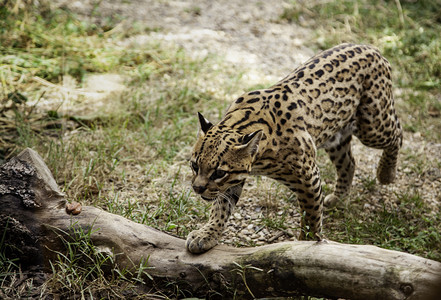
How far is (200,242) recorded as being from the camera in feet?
13.8

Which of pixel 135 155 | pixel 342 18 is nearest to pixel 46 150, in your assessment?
pixel 135 155

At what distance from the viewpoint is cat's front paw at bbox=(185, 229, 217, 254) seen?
4207mm

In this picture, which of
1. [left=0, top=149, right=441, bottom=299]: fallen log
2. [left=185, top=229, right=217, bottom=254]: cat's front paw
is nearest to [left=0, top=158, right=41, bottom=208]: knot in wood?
[left=0, top=149, right=441, bottom=299]: fallen log

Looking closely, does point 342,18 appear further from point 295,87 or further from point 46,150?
point 46,150

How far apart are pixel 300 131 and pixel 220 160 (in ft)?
3.35

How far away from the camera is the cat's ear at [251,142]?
4189mm

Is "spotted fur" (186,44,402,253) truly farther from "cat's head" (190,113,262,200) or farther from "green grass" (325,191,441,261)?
"green grass" (325,191,441,261)

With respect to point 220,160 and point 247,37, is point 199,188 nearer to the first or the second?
point 220,160

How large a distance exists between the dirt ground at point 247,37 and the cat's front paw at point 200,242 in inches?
109

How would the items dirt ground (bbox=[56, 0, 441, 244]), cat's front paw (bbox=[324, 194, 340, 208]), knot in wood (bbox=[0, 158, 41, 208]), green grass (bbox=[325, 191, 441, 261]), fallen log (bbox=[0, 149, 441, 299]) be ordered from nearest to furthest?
fallen log (bbox=[0, 149, 441, 299]) < knot in wood (bbox=[0, 158, 41, 208]) < green grass (bbox=[325, 191, 441, 261]) < cat's front paw (bbox=[324, 194, 340, 208]) < dirt ground (bbox=[56, 0, 441, 244])

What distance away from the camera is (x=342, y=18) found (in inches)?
417

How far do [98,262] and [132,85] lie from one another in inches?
173

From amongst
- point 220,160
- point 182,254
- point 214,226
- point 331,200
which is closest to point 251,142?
point 220,160

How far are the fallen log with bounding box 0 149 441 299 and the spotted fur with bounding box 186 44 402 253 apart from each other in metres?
0.24
